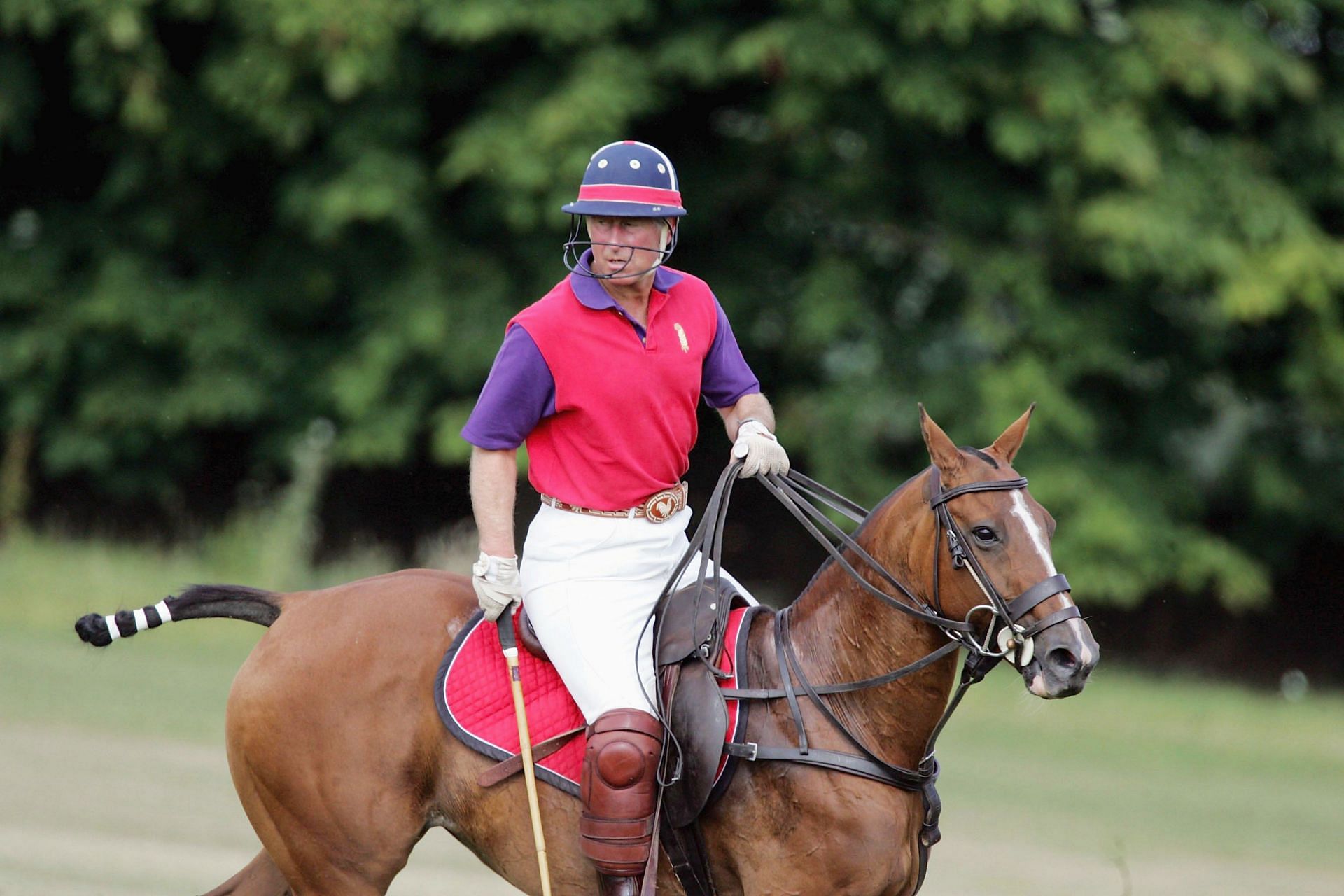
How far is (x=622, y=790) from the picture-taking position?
4.15m

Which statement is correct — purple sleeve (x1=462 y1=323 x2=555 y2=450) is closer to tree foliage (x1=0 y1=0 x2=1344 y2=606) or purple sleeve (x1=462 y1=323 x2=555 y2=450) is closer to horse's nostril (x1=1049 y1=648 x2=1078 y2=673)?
horse's nostril (x1=1049 y1=648 x2=1078 y2=673)

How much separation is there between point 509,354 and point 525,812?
136cm

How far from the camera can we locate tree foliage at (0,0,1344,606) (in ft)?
41.4

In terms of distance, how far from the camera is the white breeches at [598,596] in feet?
14.1

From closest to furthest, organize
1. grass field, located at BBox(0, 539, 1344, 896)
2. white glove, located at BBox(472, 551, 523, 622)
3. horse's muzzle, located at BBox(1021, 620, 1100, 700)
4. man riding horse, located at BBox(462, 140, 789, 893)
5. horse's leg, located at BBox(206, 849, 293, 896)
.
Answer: horse's muzzle, located at BBox(1021, 620, 1100, 700), man riding horse, located at BBox(462, 140, 789, 893), white glove, located at BBox(472, 551, 523, 622), horse's leg, located at BBox(206, 849, 293, 896), grass field, located at BBox(0, 539, 1344, 896)

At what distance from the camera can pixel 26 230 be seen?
53.2 ft

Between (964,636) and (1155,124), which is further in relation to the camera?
(1155,124)

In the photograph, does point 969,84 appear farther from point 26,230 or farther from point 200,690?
point 26,230

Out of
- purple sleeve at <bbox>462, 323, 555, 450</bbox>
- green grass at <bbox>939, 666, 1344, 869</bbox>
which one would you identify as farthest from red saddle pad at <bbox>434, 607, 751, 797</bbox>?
green grass at <bbox>939, 666, 1344, 869</bbox>

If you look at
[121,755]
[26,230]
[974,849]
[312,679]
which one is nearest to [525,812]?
[312,679]

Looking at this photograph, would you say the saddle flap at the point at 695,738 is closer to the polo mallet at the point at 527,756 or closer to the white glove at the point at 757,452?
the polo mallet at the point at 527,756

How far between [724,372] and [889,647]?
107 centimetres

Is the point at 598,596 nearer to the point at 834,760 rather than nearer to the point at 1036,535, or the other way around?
the point at 834,760

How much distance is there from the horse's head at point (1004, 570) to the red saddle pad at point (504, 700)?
760 mm
